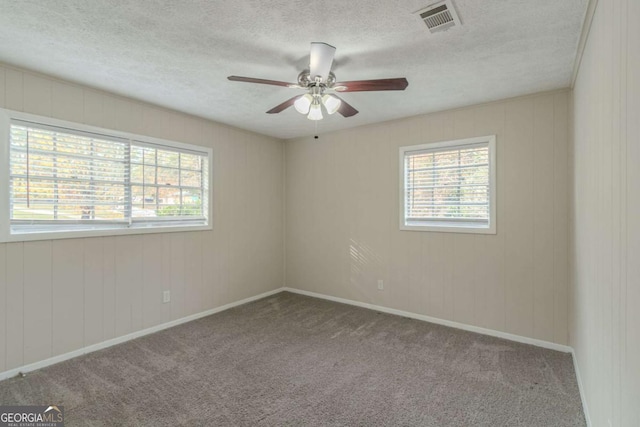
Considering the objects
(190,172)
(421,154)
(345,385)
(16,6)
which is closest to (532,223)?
(421,154)

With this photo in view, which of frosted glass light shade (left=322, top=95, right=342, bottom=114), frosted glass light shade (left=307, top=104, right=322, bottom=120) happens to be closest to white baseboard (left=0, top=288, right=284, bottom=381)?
frosted glass light shade (left=307, top=104, right=322, bottom=120)

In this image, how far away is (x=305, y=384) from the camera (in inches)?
94.5

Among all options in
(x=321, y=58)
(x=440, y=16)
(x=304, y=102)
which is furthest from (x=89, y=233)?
(x=440, y=16)

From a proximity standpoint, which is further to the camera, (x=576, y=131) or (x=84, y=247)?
(x=84, y=247)

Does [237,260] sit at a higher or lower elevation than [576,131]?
lower

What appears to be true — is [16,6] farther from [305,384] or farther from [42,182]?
[305,384]

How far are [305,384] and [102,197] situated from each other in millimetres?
2621

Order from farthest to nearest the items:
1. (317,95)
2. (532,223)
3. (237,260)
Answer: (237,260) → (532,223) → (317,95)

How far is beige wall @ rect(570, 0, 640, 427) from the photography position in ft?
3.35

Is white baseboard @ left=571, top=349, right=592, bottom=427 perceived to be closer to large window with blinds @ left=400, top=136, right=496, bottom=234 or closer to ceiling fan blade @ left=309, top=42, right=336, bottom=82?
large window with blinds @ left=400, top=136, right=496, bottom=234

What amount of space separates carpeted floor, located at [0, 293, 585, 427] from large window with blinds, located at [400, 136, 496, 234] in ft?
4.09

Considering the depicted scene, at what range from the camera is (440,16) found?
1.81 meters

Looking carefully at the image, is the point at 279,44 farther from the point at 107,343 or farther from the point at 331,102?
the point at 107,343

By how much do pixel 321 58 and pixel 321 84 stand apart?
0.31m
